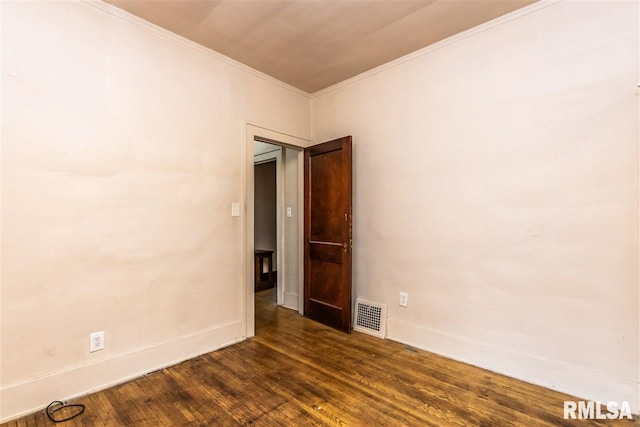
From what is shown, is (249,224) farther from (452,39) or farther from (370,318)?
(452,39)

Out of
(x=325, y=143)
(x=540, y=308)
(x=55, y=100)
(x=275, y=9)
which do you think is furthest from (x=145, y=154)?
(x=540, y=308)

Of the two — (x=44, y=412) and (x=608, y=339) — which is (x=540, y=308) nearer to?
(x=608, y=339)

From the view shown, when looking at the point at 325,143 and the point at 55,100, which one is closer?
the point at 55,100

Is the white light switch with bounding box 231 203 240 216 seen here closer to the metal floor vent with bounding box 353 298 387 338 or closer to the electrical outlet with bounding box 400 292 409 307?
the metal floor vent with bounding box 353 298 387 338

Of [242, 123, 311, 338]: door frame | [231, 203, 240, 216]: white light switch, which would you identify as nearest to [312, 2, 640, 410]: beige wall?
[242, 123, 311, 338]: door frame

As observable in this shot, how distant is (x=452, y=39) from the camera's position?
104 inches

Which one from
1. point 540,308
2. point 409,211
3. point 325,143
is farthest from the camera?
point 325,143

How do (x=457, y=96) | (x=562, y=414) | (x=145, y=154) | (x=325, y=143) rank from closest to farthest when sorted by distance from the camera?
(x=562, y=414), (x=145, y=154), (x=457, y=96), (x=325, y=143)

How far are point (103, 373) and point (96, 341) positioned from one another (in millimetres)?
227

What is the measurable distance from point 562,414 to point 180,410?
226 centimetres

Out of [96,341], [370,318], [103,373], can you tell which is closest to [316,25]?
[370,318]

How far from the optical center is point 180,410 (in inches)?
76.0

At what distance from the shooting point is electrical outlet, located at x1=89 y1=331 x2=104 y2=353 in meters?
2.17

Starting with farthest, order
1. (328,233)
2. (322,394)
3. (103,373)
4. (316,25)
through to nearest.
Result: (328,233), (316,25), (103,373), (322,394)
